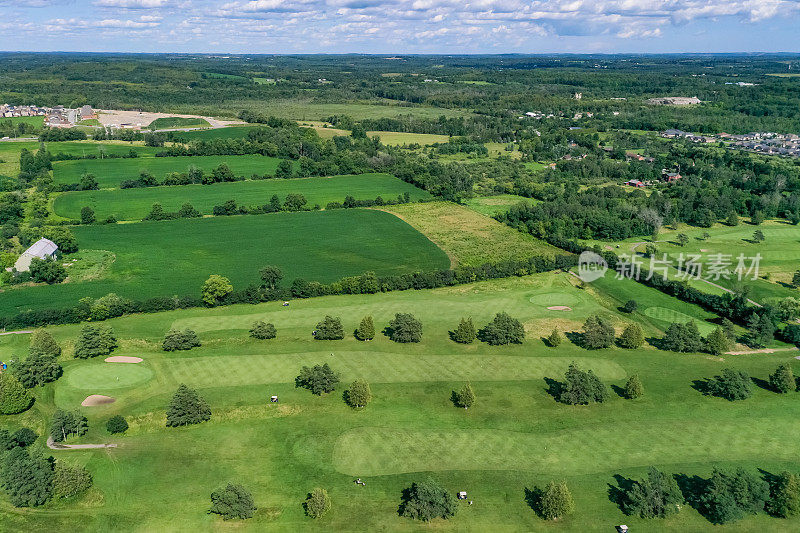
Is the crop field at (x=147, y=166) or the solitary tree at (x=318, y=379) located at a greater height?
the crop field at (x=147, y=166)

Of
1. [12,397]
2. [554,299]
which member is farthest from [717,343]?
[12,397]

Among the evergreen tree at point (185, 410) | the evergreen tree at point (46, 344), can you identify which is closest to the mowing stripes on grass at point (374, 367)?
the evergreen tree at point (185, 410)

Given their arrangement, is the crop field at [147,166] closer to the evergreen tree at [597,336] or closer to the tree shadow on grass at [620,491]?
the evergreen tree at [597,336]

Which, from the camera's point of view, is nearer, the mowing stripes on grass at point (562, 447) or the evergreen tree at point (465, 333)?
the mowing stripes on grass at point (562, 447)

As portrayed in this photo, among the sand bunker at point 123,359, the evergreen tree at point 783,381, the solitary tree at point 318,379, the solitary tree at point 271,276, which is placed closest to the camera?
the solitary tree at point 318,379

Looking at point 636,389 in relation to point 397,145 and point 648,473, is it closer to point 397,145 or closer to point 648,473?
Result: point 648,473

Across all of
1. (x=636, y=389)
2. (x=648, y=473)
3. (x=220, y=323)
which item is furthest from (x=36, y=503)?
(x=636, y=389)

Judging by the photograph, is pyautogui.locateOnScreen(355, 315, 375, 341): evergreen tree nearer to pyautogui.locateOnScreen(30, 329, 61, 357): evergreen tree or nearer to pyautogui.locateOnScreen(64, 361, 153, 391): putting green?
pyautogui.locateOnScreen(64, 361, 153, 391): putting green

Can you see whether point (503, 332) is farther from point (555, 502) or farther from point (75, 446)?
point (75, 446)
